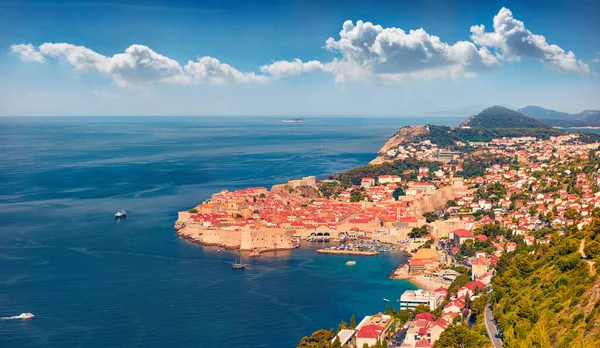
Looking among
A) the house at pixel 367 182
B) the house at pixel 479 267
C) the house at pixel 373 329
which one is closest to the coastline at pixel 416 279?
the house at pixel 479 267

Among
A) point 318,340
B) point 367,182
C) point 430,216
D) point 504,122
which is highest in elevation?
point 504,122

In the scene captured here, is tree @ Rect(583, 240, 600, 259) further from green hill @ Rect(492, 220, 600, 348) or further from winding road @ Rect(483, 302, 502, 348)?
winding road @ Rect(483, 302, 502, 348)

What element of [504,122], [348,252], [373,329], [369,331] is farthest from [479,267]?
[504,122]

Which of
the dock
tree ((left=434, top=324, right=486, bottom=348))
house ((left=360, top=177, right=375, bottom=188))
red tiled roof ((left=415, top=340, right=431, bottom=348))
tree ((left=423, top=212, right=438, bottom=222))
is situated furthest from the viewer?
house ((left=360, top=177, right=375, bottom=188))

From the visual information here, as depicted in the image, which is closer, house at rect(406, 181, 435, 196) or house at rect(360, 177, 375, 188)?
house at rect(406, 181, 435, 196)

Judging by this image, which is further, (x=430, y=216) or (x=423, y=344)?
(x=430, y=216)

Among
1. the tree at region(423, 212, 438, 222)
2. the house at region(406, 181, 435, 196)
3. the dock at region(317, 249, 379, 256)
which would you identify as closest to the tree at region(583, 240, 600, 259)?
the dock at region(317, 249, 379, 256)

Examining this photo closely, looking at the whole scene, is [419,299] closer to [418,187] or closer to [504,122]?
[418,187]

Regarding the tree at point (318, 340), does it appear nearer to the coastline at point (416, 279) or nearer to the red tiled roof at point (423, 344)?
the red tiled roof at point (423, 344)

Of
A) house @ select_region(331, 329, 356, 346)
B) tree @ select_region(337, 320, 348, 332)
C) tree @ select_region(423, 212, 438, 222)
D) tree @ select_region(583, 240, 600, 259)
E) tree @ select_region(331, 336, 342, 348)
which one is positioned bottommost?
tree @ select_region(337, 320, 348, 332)

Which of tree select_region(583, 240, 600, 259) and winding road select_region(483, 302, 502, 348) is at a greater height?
tree select_region(583, 240, 600, 259)
